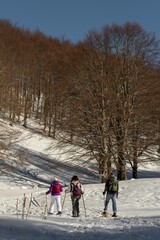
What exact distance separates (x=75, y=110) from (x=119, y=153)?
3954 millimetres

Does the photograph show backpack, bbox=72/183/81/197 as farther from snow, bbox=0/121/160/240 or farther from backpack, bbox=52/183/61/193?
backpack, bbox=52/183/61/193

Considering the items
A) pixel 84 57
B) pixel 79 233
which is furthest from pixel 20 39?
pixel 79 233

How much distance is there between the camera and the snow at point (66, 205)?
33.6 ft

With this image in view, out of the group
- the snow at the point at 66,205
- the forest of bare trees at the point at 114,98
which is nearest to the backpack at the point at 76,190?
the snow at the point at 66,205

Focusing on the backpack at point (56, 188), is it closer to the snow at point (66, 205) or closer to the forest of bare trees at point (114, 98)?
the snow at point (66, 205)

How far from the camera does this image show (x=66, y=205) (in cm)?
1962

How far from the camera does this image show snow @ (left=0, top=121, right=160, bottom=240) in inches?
403

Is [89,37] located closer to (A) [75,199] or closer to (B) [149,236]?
(A) [75,199]

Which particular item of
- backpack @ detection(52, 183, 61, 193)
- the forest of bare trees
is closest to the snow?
backpack @ detection(52, 183, 61, 193)

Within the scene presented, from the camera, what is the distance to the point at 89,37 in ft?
97.0

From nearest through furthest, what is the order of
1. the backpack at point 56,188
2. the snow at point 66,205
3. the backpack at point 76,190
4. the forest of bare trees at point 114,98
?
1. the snow at point 66,205
2. the backpack at point 76,190
3. the backpack at point 56,188
4. the forest of bare trees at point 114,98

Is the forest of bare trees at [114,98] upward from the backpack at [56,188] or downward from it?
upward

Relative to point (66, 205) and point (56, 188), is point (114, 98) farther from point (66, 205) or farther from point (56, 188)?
point (56, 188)

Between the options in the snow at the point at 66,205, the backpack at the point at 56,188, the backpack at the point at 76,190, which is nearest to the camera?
the snow at the point at 66,205
